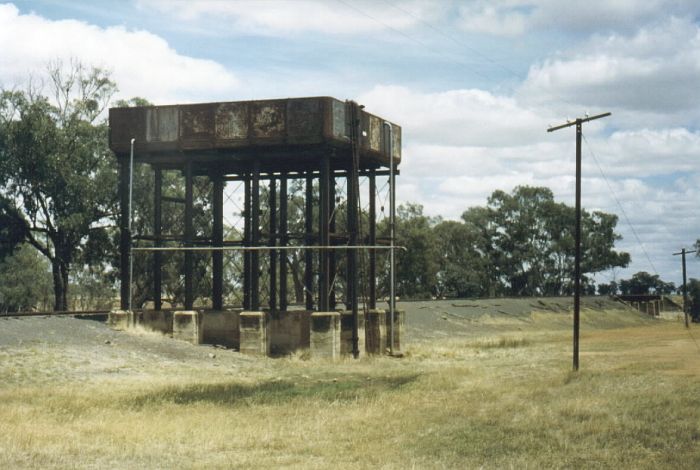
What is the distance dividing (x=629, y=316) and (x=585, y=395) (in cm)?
7481

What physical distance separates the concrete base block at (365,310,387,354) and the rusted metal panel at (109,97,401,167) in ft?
21.9

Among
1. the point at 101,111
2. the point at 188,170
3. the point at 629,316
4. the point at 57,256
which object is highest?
the point at 101,111

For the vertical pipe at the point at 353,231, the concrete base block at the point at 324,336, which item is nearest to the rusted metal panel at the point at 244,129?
the vertical pipe at the point at 353,231

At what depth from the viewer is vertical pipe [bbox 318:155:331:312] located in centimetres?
3297

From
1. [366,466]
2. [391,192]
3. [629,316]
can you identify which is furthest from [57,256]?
[629,316]

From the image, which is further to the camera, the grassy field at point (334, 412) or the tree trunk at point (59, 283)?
the tree trunk at point (59, 283)

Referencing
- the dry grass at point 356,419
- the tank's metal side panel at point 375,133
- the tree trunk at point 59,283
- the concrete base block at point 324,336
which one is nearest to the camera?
the dry grass at point 356,419

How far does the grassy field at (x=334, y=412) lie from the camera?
48.5 feet

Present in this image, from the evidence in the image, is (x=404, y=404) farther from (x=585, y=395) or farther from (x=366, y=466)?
(x=366, y=466)

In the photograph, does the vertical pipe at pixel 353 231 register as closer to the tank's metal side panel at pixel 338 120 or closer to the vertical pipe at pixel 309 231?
the tank's metal side panel at pixel 338 120

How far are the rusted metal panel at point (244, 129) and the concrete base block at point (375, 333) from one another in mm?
6678

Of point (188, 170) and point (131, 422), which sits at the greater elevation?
point (188, 170)

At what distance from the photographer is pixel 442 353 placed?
37344 millimetres

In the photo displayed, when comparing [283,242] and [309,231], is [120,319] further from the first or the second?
[309,231]
